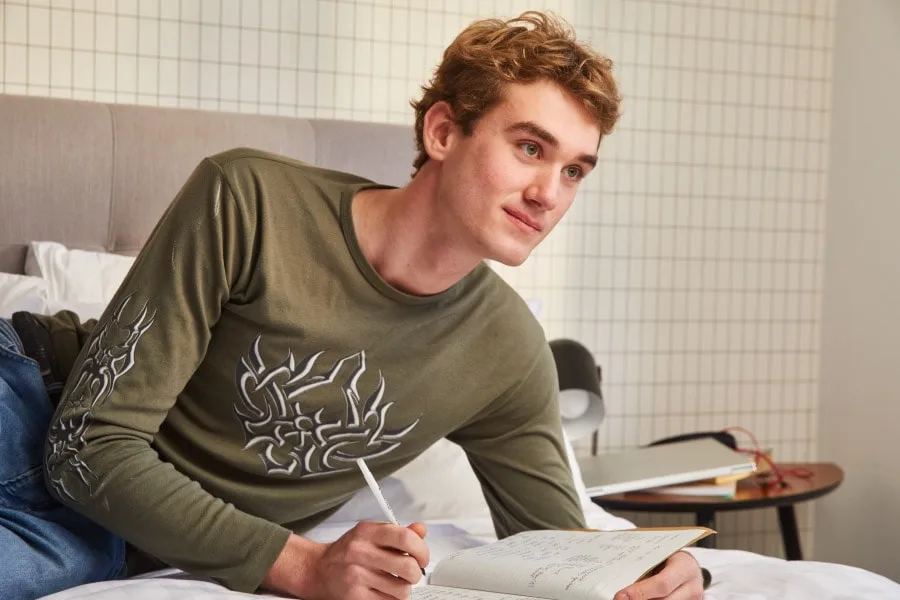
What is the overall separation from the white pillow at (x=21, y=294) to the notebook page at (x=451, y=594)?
2.83ft

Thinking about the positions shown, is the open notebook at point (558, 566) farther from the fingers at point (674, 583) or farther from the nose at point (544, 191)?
the nose at point (544, 191)

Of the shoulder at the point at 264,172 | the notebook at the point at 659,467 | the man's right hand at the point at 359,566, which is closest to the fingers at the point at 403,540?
the man's right hand at the point at 359,566

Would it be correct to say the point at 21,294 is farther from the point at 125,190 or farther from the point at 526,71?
the point at 526,71

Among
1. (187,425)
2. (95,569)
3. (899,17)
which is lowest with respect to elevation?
(95,569)

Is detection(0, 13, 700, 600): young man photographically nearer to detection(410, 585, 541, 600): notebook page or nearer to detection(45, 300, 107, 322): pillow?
detection(410, 585, 541, 600): notebook page

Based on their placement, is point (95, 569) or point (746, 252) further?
point (746, 252)

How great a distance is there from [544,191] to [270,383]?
39 centimetres

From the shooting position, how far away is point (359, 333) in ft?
4.14

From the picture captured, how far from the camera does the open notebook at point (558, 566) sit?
1.03m

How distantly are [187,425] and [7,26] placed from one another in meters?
1.18

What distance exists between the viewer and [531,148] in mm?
1247

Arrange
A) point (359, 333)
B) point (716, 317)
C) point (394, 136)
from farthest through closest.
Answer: point (716, 317) → point (394, 136) → point (359, 333)

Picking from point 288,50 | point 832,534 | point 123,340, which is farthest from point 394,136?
point 832,534

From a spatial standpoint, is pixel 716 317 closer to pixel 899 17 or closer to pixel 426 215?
pixel 899 17
